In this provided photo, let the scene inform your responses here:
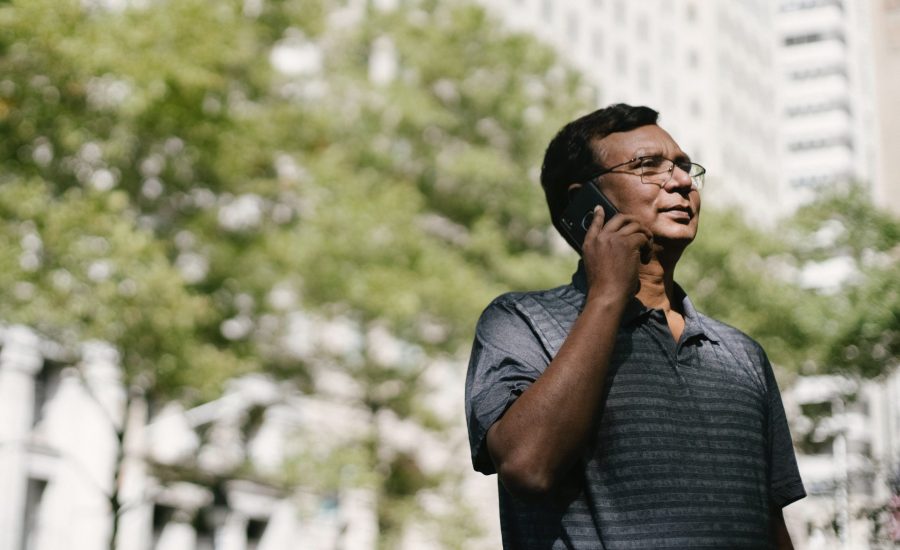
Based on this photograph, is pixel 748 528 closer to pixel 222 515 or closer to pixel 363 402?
pixel 222 515

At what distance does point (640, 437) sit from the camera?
2604 millimetres

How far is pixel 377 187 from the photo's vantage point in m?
21.8

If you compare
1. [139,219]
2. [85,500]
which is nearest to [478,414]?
[139,219]

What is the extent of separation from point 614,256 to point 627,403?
0.99 ft

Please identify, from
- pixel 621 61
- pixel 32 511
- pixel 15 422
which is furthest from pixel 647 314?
pixel 621 61

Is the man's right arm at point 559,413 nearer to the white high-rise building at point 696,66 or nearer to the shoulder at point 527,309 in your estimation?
the shoulder at point 527,309

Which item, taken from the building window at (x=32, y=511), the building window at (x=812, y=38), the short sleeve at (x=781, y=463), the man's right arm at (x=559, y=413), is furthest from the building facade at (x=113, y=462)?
the building window at (x=812, y=38)

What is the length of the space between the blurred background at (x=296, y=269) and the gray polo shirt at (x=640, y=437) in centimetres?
606

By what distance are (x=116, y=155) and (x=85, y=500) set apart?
974 cm

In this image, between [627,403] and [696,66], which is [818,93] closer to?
[696,66]

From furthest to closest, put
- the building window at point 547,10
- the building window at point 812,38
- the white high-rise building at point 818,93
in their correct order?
the building window at point 812,38, the white high-rise building at point 818,93, the building window at point 547,10

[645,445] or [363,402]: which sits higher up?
[363,402]

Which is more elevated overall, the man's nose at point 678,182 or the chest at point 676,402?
the man's nose at point 678,182

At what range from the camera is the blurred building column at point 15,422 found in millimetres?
20797
